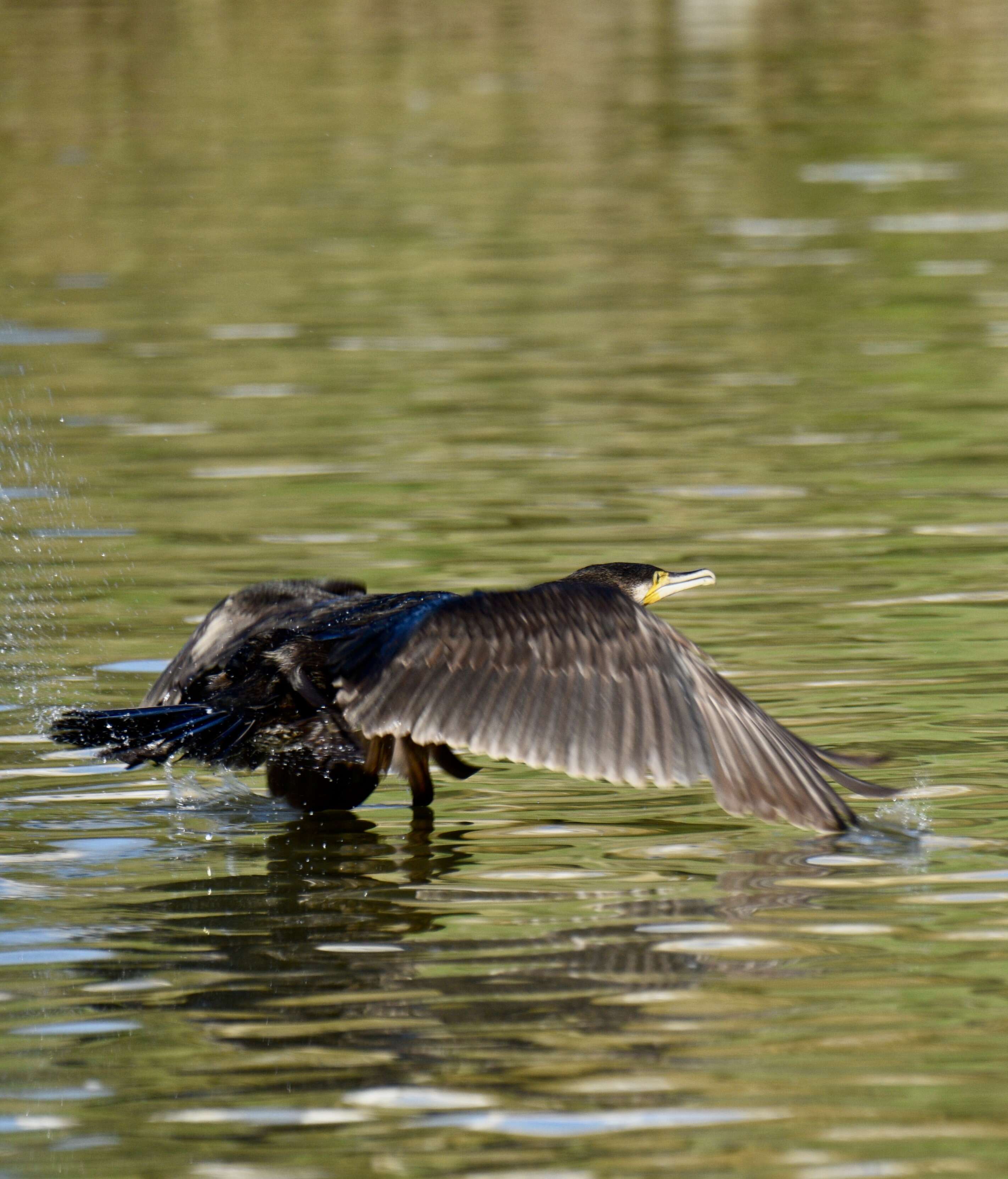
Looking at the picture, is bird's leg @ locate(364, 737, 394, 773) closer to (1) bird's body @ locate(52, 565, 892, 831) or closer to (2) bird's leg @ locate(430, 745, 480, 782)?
(1) bird's body @ locate(52, 565, 892, 831)

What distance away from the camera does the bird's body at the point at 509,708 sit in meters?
5.92

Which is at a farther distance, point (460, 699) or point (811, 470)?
point (811, 470)

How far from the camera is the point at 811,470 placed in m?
10.7

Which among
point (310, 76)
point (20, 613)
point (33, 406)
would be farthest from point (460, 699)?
point (310, 76)

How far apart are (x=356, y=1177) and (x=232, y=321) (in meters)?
11.5

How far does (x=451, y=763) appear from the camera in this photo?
7.00m

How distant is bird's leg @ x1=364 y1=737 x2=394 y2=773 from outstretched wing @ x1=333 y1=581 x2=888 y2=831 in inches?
18.0

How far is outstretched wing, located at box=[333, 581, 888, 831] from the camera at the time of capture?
5.91 meters

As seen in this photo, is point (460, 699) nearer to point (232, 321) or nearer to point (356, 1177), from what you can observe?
point (356, 1177)

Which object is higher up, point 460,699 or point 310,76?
point 310,76

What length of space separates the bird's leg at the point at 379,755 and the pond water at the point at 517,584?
7.6 inches

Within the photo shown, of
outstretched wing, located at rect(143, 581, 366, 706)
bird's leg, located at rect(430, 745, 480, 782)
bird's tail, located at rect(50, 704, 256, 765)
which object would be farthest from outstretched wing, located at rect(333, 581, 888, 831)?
outstretched wing, located at rect(143, 581, 366, 706)

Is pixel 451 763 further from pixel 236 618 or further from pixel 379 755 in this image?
pixel 236 618

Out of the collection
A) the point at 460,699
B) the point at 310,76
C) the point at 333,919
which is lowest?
the point at 333,919
